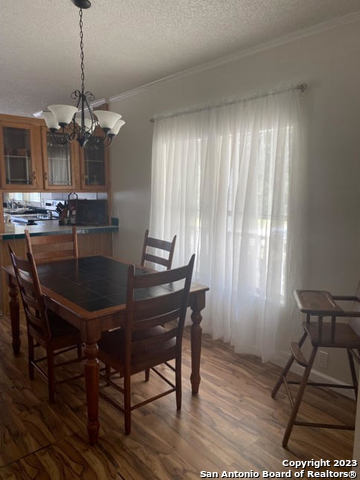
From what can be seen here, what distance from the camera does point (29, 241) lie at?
109 inches

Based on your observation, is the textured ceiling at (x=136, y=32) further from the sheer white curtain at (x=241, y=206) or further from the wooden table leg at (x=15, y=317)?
the wooden table leg at (x=15, y=317)

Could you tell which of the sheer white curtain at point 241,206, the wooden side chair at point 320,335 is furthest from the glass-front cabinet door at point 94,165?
the wooden side chair at point 320,335

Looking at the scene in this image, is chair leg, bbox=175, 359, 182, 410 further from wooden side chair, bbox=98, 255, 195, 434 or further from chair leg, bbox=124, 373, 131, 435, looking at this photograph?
chair leg, bbox=124, 373, 131, 435

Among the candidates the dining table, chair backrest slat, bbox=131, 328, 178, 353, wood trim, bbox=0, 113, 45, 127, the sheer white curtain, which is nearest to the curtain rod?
the sheer white curtain

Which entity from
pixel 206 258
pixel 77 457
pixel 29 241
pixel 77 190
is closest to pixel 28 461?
pixel 77 457

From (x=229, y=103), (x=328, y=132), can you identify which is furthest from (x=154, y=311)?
(x=229, y=103)

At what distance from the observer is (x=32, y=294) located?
6.93 ft

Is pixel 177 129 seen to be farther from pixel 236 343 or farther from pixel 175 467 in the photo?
pixel 175 467

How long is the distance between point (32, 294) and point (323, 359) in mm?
2077

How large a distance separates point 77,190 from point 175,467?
10.9 feet

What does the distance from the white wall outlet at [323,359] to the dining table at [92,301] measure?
0.91 metres

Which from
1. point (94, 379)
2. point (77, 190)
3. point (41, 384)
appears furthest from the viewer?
point (77, 190)

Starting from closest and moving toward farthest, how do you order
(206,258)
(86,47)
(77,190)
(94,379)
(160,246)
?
1. (94,379)
2. (86,47)
3. (160,246)
4. (206,258)
5. (77,190)

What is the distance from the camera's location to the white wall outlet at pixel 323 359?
8.02 feet
